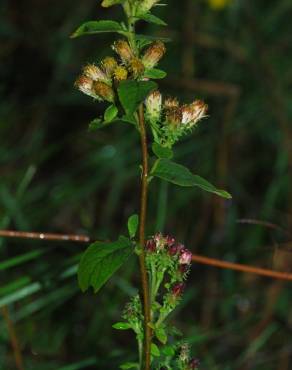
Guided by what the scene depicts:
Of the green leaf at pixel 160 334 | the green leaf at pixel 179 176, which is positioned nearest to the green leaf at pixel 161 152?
the green leaf at pixel 179 176

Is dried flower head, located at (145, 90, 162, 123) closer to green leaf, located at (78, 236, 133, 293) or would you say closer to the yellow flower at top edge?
green leaf, located at (78, 236, 133, 293)

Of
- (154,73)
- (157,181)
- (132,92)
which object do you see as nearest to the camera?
(132,92)

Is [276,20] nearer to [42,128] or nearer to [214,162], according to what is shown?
[214,162]


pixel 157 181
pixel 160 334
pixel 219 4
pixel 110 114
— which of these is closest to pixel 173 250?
pixel 160 334

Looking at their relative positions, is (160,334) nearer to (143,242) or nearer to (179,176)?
(143,242)

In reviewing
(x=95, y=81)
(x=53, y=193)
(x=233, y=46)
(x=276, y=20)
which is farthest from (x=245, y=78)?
(x=95, y=81)

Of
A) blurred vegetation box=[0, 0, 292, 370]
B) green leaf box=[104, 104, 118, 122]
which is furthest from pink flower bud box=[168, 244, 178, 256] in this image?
blurred vegetation box=[0, 0, 292, 370]
